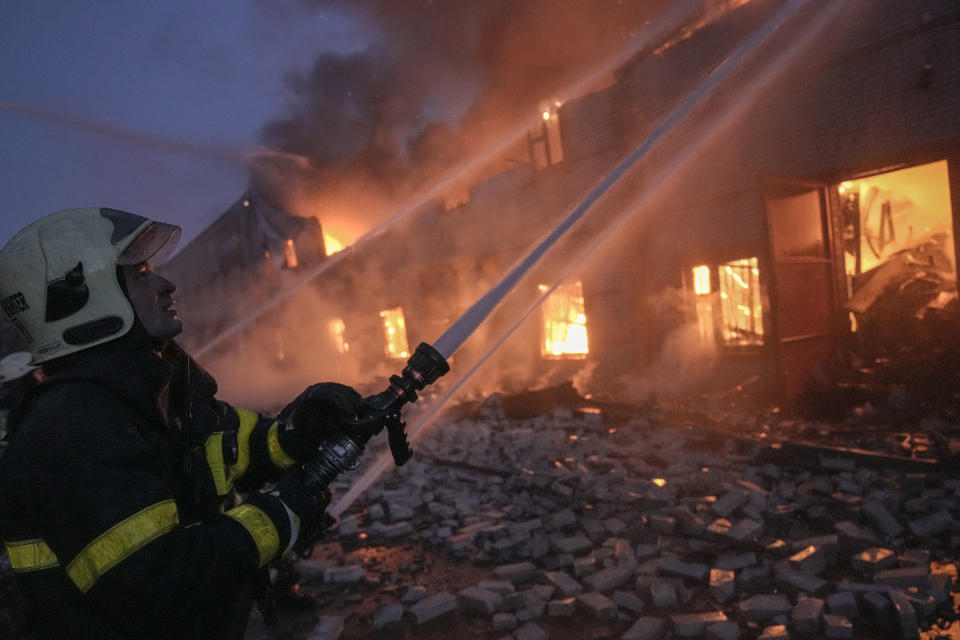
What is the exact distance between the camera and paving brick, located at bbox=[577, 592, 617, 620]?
3652 mm

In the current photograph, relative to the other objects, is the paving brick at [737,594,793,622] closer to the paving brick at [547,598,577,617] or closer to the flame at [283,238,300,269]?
the paving brick at [547,598,577,617]

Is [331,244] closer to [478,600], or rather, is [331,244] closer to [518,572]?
[518,572]

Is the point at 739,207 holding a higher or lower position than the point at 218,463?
higher

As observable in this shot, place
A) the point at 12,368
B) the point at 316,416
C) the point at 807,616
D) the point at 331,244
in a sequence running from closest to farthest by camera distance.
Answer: the point at 316,416 < the point at 807,616 < the point at 12,368 < the point at 331,244

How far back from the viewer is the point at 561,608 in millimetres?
3705

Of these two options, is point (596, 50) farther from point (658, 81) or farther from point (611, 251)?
point (611, 251)

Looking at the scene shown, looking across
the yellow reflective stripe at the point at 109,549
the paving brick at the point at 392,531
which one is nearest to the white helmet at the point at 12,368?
the paving brick at the point at 392,531

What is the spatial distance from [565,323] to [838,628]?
10.6 meters

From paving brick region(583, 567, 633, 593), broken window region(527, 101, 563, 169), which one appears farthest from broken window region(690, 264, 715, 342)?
paving brick region(583, 567, 633, 593)

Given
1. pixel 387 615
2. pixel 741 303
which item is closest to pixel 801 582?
pixel 387 615

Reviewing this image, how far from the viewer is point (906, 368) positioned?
8125 millimetres

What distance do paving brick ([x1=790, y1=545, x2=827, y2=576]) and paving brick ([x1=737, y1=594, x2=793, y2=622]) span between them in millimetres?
491

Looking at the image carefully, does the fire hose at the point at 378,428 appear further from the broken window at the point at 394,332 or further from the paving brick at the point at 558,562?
the broken window at the point at 394,332

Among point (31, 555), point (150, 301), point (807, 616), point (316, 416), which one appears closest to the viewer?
point (31, 555)
